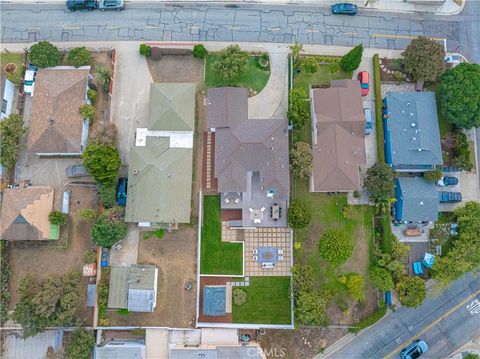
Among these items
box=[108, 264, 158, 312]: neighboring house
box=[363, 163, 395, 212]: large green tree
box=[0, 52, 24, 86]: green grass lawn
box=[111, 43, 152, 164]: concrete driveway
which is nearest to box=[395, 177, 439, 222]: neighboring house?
box=[363, 163, 395, 212]: large green tree

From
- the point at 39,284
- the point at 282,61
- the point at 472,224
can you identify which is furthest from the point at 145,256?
the point at 472,224

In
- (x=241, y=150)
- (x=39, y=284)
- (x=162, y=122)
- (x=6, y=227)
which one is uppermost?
(x=162, y=122)

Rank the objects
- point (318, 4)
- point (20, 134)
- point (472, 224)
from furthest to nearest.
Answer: point (318, 4) < point (20, 134) < point (472, 224)

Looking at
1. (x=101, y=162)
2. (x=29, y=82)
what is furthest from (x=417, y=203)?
(x=29, y=82)

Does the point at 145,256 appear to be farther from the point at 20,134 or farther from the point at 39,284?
the point at 20,134

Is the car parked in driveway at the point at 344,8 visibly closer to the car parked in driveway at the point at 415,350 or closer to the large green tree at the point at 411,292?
the large green tree at the point at 411,292

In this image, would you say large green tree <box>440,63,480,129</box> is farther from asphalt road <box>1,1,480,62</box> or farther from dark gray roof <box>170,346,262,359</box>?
dark gray roof <box>170,346,262,359</box>
